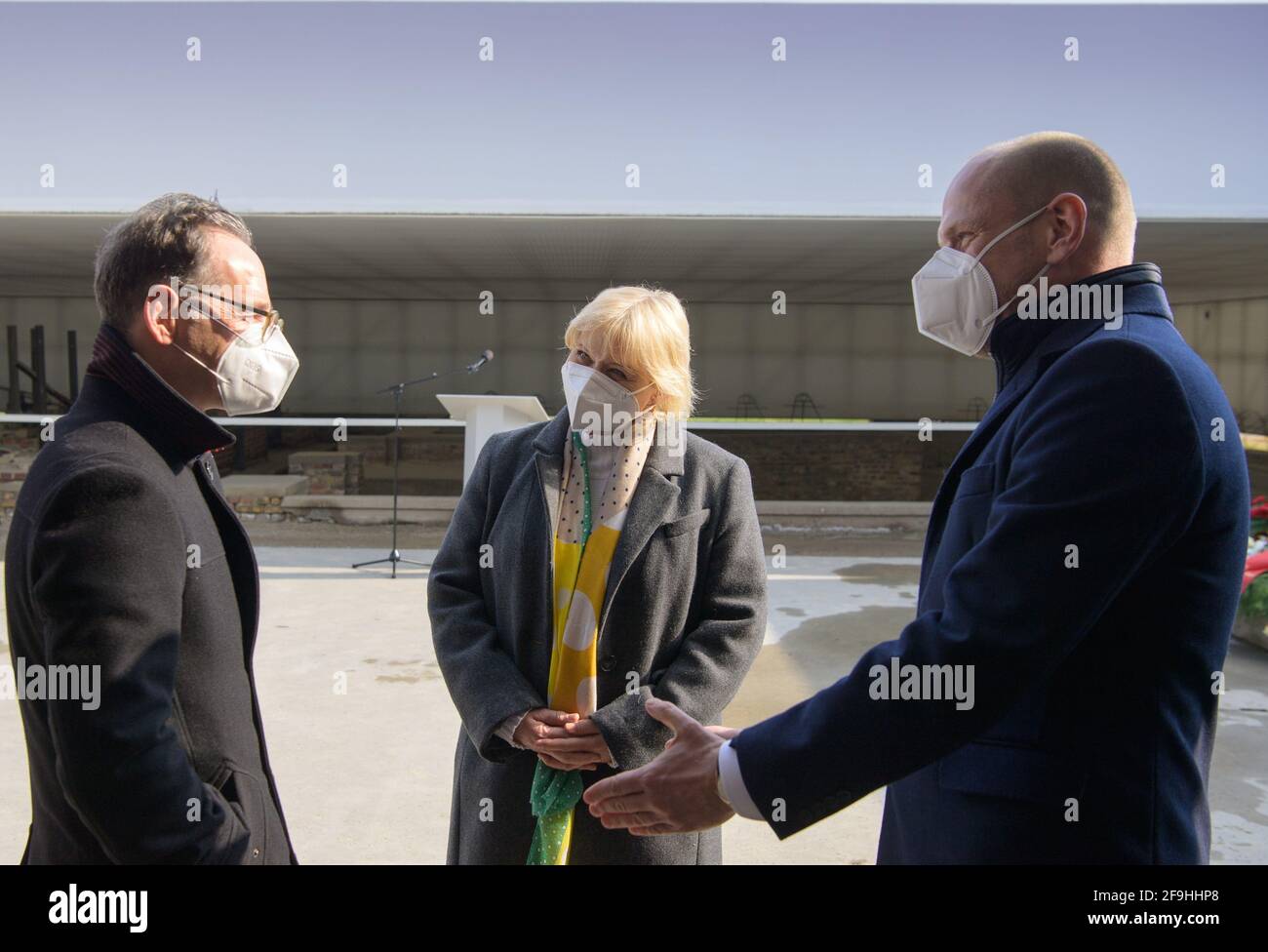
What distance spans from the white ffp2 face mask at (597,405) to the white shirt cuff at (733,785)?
895 millimetres

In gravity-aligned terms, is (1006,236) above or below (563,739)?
above

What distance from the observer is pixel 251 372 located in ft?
5.65

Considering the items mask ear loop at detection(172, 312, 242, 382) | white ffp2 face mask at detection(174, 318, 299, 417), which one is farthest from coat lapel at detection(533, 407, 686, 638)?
mask ear loop at detection(172, 312, 242, 382)

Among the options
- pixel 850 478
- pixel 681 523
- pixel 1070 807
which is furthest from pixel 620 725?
pixel 850 478

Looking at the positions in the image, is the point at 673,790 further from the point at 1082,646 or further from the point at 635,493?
the point at 635,493

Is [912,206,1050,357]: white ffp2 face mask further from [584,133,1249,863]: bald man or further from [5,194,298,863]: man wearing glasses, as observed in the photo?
[5,194,298,863]: man wearing glasses

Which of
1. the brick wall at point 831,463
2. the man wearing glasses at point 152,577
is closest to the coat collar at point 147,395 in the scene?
the man wearing glasses at point 152,577

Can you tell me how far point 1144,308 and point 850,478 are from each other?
16.6 metres

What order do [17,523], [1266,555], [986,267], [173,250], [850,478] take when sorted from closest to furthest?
[17,523], [173,250], [986,267], [1266,555], [850,478]

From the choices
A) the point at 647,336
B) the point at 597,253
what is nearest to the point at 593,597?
the point at 647,336

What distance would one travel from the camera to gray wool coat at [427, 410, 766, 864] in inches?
83.2

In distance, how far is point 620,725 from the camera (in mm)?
2045

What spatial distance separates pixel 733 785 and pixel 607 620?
697mm
